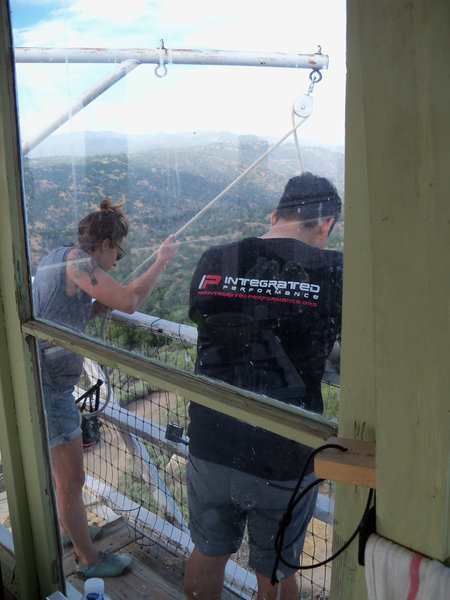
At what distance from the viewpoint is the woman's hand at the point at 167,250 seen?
1044 millimetres

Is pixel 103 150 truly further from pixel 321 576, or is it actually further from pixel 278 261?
pixel 321 576

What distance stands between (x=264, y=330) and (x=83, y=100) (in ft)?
2.14

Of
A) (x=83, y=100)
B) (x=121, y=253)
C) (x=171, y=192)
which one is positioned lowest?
(x=121, y=253)

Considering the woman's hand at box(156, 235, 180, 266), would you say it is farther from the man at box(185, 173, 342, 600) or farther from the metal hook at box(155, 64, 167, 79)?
the metal hook at box(155, 64, 167, 79)

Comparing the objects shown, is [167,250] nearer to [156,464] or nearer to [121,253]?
[121,253]

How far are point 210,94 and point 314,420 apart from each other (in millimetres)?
579

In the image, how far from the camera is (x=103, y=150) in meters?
1.13

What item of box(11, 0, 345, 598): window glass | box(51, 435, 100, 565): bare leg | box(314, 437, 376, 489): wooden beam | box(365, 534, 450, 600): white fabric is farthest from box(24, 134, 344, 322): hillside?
box(51, 435, 100, 565): bare leg

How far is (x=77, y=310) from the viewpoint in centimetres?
131

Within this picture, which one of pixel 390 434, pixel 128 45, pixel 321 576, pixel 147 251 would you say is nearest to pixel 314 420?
pixel 390 434

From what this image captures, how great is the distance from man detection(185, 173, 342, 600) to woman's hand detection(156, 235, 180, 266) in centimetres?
7

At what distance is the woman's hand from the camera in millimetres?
1044

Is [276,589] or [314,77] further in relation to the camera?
[276,589]

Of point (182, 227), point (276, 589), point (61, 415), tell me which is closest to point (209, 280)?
point (182, 227)
